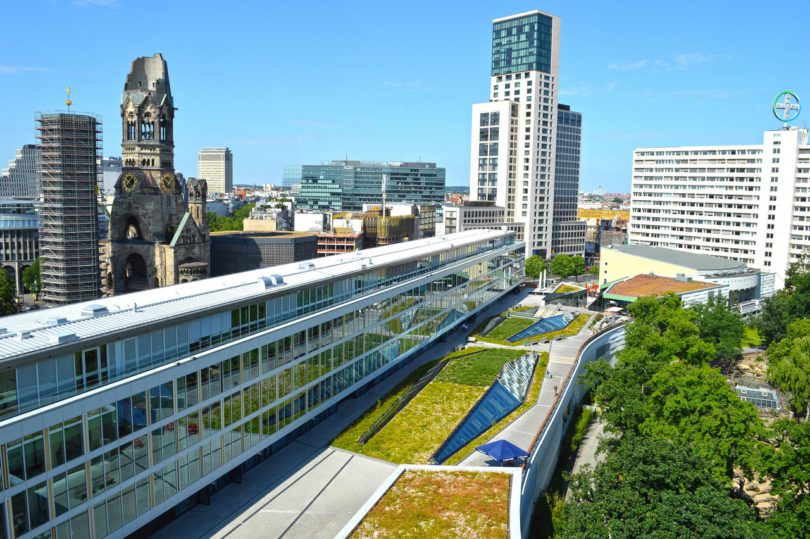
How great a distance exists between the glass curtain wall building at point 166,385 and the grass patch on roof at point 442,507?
29.7 ft

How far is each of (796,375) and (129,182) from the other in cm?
8152

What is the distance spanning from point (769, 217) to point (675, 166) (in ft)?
70.0

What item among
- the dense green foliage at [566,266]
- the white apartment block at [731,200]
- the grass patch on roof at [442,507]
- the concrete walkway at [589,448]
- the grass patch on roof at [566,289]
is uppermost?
the white apartment block at [731,200]

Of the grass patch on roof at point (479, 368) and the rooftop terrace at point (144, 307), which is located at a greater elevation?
the rooftop terrace at point (144, 307)

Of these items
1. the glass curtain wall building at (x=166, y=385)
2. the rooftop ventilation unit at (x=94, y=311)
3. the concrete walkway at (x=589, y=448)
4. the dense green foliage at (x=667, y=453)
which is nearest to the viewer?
the glass curtain wall building at (x=166, y=385)

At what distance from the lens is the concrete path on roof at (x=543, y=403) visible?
4206 centimetres

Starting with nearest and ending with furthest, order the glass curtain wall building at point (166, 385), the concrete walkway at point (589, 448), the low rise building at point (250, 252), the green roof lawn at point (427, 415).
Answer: the glass curtain wall building at point (166, 385) < the green roof lawn at point (427, 415) < the concrete walkway at point (589, 448) < the low rise building at point (250, 252)

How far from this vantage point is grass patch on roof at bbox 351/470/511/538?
28797 millimetres

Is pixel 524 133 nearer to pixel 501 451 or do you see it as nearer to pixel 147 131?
pixel 147 131

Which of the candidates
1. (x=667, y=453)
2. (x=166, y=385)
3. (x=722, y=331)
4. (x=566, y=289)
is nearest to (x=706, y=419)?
(x=667, y=453)

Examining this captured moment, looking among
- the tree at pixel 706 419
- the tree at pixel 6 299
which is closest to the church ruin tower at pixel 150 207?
the tree at pixel 6 299

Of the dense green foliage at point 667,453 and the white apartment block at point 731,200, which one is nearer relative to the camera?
the dense green foliage at point 667,453

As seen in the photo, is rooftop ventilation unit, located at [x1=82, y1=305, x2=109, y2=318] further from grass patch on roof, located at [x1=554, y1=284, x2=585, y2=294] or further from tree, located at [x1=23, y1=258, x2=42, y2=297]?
tree, located at [x1=23, y1=258, x2=42, y2=297]

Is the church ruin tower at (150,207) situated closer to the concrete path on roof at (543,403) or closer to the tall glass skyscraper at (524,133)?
the concrete path on roof at (543,403)
